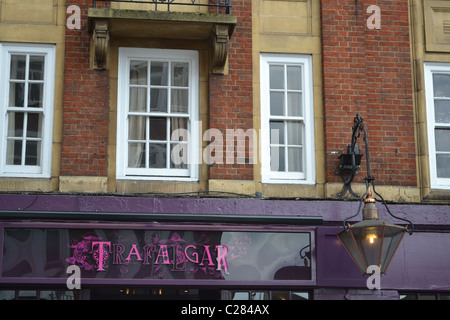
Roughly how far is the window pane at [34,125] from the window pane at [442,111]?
5493 millimetres

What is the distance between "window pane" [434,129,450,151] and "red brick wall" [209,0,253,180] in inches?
106

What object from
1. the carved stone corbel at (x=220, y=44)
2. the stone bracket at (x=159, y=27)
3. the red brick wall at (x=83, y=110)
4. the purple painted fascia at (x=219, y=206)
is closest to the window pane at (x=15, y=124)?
the red brick wall at (x=83, y=110)

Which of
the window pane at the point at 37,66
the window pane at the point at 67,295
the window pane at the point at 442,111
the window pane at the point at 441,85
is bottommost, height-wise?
the window pane at the point at 67,295

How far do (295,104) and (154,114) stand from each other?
77.4 inches

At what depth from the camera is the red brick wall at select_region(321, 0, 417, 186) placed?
389 inches

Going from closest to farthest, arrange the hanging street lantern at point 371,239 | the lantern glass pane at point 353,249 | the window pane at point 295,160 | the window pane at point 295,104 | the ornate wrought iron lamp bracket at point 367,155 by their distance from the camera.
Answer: the hanging street lantern at point 371,239 < the lantern glass pane at point 353,249 < the ornate wrought iron lamp bracket at point 367,155 < the window pane at point 295,160 < the window pane at point 295,104

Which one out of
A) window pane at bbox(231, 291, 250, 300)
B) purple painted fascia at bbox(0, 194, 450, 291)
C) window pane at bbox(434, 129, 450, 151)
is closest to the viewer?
purple painted fascia at bbox(0, 194, 450, 291)

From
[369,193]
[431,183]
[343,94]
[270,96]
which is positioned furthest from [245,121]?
[431,183]

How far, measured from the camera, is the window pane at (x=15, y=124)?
9.67 meters

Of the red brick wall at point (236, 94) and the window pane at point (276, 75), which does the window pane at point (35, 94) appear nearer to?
the red brick wall at point (236, 94)

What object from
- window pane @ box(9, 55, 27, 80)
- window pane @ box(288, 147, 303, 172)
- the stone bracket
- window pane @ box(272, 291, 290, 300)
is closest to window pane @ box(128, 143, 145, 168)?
the stone bracket

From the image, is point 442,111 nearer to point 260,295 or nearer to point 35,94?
point 260,295

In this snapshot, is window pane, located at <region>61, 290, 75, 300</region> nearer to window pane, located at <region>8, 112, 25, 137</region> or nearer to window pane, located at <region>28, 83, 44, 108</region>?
window pane, located at <region>8, 112, 25, 137</region>

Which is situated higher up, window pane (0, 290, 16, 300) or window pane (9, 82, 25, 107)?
window pane (9, 82, 25, 107)
